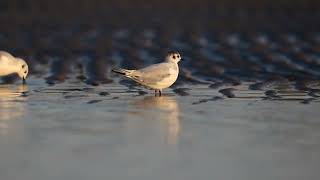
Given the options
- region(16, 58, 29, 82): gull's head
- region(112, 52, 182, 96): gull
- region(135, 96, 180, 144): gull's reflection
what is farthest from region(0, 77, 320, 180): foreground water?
region(16, 58, 29, 82): gull's head

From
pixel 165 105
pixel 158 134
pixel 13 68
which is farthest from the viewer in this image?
pixel 13 68

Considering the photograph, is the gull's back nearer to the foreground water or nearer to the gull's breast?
the gull's breast

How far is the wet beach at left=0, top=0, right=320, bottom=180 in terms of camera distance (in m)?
8.55

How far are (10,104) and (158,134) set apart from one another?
3.37 meters

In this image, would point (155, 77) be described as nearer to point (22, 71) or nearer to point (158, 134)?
point (22, 71)

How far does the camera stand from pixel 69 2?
Answer: 36.3 m

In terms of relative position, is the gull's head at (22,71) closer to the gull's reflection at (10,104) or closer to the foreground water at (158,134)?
the gull's reflection at (10,104)

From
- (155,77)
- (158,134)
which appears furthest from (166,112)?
(155,77)

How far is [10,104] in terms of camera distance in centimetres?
1299

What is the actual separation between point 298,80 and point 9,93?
14.9ft

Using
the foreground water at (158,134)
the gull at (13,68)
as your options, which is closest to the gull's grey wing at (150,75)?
the foreground water at (158,134)

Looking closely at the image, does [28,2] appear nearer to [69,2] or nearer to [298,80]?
[69,2]

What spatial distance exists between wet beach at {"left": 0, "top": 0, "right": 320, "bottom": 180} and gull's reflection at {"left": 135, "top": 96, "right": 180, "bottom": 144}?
16mm

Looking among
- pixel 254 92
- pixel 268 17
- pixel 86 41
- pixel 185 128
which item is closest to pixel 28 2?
pixel 268 17
